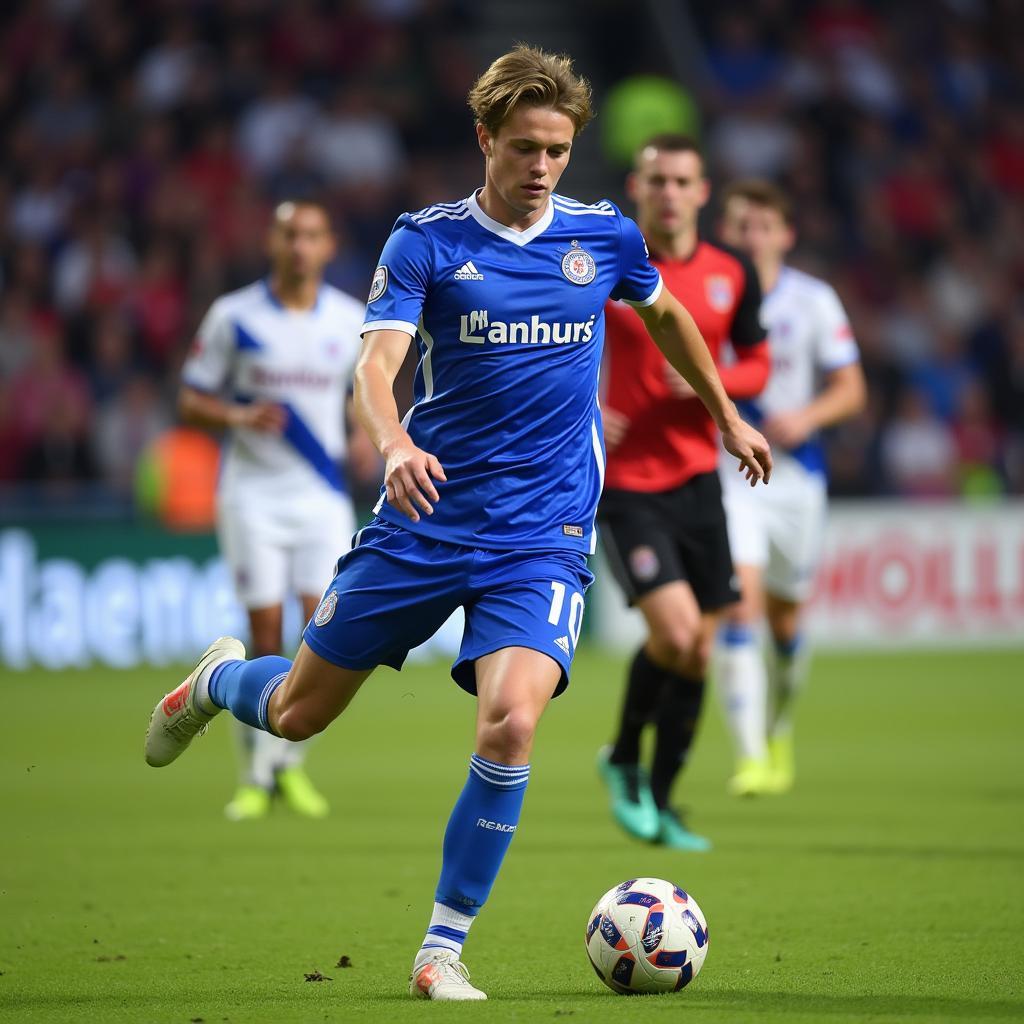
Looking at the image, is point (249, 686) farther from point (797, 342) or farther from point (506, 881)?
point (797, 342)

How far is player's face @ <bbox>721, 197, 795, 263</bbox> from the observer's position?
970cm

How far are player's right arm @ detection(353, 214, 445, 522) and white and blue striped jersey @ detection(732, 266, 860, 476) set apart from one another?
5.15 m

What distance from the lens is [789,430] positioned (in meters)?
9.34

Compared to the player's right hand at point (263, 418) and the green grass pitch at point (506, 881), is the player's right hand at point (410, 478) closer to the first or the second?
the green grass pitch at point (506, 881)

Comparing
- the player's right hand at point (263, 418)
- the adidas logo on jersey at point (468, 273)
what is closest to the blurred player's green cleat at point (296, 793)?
the player's right hand at point (263, 418)

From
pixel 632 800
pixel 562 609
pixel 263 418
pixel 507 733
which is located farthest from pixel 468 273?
pixel 263 418

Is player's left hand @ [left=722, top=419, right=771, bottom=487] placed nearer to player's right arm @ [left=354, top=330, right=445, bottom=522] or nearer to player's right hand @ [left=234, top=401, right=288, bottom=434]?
player's right arm @ [left=354, top=330, right=445, bottom=522]

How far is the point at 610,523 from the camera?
812 centimetres

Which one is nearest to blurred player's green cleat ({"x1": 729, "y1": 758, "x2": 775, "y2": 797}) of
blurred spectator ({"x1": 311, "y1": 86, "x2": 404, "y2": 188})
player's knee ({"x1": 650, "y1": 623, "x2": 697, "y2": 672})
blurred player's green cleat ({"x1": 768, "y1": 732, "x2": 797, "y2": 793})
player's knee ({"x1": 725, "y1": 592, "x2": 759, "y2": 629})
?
blurred player's green cleat ({"x1": 768, "y1": 732, "x2": 797, "y2": 793})

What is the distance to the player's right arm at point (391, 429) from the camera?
469cm

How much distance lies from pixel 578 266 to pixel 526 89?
0.53 m

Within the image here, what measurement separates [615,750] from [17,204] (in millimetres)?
12621

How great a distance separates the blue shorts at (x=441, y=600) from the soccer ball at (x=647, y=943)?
0.60 m

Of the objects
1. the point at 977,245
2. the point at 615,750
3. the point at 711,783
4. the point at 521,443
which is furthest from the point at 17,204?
the point at 521,443
